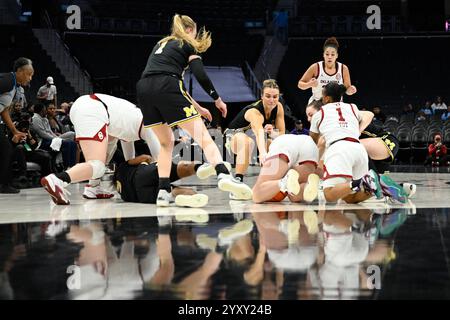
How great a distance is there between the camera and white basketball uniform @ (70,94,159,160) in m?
4.93

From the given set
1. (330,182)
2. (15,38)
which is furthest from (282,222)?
(15,38)

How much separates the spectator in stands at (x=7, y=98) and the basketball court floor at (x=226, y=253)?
5.11 ft

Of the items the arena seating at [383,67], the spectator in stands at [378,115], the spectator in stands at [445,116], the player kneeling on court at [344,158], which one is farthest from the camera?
the arena seating at [383,67]

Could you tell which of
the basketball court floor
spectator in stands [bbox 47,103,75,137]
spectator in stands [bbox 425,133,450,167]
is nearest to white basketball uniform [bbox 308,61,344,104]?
the basketball court floor

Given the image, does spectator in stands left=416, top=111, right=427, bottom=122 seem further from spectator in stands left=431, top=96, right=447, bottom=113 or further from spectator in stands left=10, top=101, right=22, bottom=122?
spectator in stands left=10, top=101, right=22, bottom=122

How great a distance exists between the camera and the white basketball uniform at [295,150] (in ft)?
15.8

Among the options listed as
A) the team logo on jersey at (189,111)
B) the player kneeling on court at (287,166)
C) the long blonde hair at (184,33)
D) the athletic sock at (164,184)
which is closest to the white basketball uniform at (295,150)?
the player kneeling on court at (287,166)

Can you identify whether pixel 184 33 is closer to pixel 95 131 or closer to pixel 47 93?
pixel 95 131

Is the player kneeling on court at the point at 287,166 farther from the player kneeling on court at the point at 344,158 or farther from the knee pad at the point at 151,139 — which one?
the knee pad at the point at 151,139

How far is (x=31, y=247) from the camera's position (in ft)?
9.30

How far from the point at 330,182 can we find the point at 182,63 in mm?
1374

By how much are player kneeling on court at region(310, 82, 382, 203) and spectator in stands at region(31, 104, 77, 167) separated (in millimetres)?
3693

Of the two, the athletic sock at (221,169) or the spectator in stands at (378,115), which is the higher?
the spectator in stands at (378,115)
